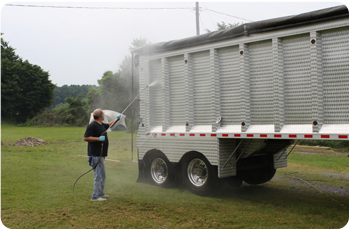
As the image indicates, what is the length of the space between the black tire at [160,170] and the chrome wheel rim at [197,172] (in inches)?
21.2

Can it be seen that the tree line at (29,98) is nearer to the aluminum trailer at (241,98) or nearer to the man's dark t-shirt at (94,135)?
the aluminum trailer at (241,98)

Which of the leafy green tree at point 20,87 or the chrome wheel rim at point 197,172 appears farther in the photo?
the leafy green tree at point 20,87

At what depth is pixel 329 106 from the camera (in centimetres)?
574

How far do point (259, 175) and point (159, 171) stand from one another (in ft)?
8.37

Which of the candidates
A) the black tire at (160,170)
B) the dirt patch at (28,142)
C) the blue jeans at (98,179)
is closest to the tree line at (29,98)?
the dirt patch at (28,142)

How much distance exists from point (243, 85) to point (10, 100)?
4401 cm

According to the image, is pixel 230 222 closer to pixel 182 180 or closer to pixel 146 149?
pixel 182 180

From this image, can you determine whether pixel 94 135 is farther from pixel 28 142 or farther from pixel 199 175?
pixel 28 142

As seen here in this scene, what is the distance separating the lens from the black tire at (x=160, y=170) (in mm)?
8086

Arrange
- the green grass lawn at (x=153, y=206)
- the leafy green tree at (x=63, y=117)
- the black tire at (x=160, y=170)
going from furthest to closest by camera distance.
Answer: the leafy green tree at (x=63, y=117) < the black tire at (x=160, y=170) < the green grass lawn at (x=153, y=206)

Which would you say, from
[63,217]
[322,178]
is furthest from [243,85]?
[322,178]

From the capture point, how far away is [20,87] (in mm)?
46219

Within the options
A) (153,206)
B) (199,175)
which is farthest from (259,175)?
(153,206)

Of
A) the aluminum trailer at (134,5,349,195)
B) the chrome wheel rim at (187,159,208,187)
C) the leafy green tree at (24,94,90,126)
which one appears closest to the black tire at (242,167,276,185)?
the aluminum trailer at (134,5,349,195)
